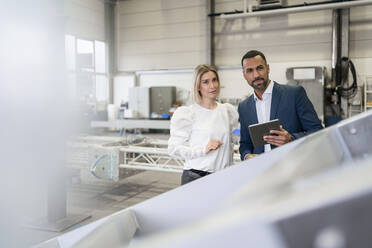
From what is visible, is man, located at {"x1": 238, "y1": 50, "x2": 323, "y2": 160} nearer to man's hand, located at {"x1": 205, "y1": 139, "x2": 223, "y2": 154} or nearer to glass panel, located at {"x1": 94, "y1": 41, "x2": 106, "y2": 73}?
man's hand, located at {"x1": 205, "y1": 139, "x2": 223, "y2": 154}

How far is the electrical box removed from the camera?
6207 millimetres

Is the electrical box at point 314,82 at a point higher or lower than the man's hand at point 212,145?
higher

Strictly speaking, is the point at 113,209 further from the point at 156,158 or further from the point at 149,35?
the point at 149,35

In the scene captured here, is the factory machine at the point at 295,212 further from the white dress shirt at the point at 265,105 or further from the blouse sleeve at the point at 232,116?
the blouse sleeve at the point at 232,116

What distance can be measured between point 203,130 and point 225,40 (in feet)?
21.0

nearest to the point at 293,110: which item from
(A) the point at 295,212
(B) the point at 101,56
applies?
(A) the point at 295,212

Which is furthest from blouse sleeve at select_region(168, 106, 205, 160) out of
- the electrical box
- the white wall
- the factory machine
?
the white wall

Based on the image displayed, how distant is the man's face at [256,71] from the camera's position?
5.20 ft

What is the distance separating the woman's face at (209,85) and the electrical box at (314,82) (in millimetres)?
4922

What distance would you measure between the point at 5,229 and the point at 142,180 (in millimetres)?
3793

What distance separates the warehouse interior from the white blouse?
1.62 feet

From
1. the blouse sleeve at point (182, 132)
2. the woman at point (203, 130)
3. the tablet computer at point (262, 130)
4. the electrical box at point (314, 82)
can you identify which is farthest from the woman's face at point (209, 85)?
the electrical box at point (314, 82)

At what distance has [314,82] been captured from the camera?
6.31m

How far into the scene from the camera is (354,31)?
21.6ft
